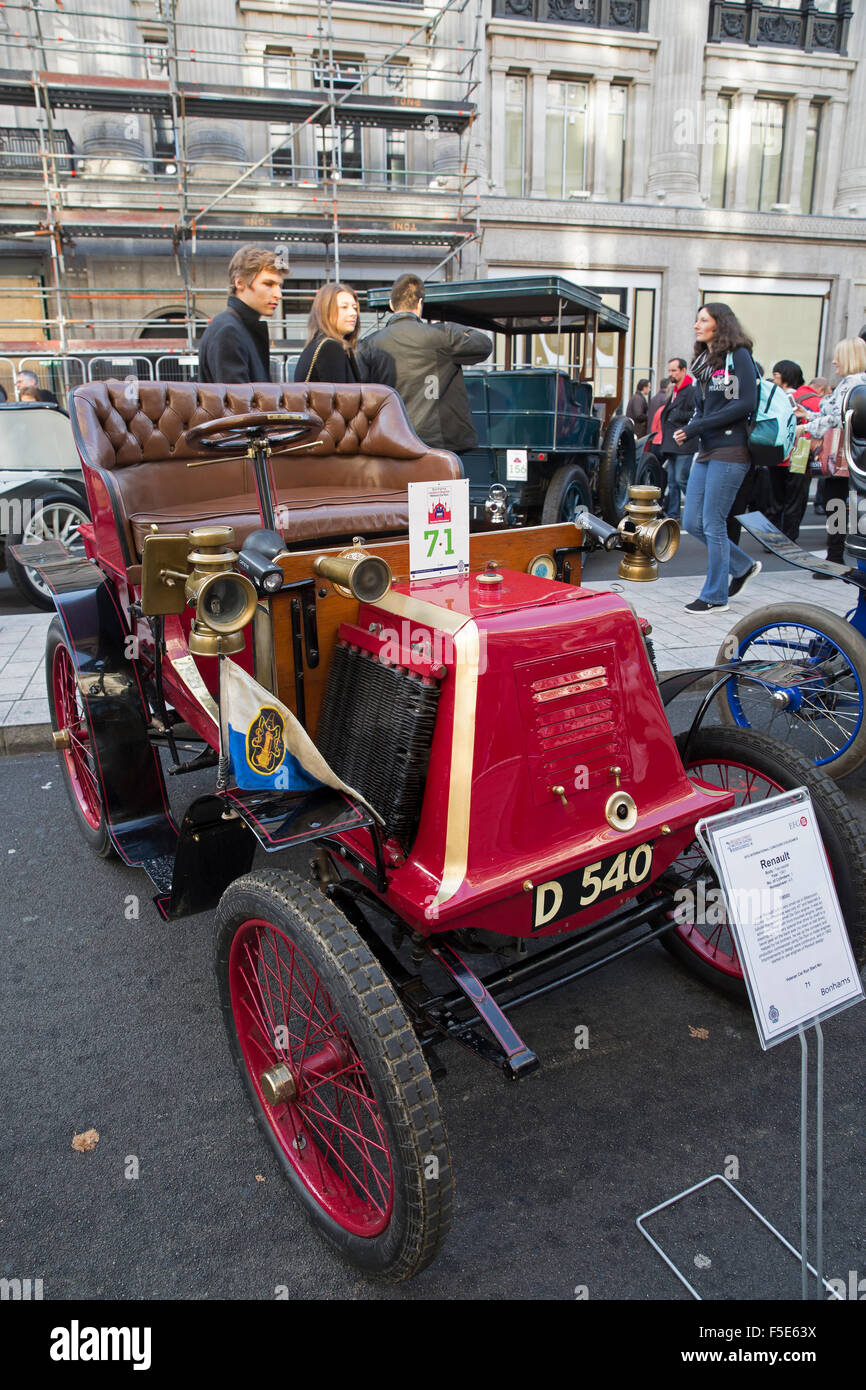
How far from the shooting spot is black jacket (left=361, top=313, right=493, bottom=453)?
5879 mm

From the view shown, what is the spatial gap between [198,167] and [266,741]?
1664cm

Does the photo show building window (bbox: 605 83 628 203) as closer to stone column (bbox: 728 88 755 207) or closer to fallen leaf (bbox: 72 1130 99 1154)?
stone column (bbox: 728 88 755 207)

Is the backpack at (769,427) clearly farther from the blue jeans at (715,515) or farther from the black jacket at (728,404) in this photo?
the blue jeans at (715,515)

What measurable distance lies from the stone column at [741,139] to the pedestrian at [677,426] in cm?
1296

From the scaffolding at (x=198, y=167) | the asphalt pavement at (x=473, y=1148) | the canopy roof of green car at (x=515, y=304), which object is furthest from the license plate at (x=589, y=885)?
the scaffolding at (x=198, y=167)

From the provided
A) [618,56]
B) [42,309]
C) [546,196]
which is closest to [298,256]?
[42,309]

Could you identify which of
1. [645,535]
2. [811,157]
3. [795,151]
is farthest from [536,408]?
[811,157]

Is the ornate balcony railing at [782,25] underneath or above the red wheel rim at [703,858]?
above

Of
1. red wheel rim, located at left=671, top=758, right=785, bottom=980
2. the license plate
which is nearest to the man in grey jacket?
red wheel rim, located at left=671, top=758, right=785, bottom=980

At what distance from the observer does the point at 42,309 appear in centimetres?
1539

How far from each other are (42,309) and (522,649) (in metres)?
16.4

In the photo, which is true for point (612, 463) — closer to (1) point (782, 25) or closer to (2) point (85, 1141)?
(2) point (85, 1141)

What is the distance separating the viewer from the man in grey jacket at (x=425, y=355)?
19.3 feet
